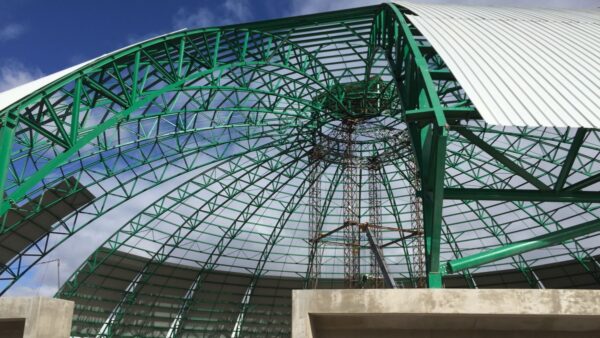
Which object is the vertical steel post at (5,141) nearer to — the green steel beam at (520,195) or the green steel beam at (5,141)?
the green steel beam at (5,141)

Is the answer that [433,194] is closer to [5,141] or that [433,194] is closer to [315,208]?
[5,141]

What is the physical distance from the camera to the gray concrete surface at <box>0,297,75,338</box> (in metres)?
14.2

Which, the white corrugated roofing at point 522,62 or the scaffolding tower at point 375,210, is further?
the scaffolding tower at point 375,210

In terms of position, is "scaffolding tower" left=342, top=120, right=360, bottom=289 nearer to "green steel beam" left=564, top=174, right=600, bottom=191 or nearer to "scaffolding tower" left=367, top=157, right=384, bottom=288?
"scaffolding tower" left=367, top=157, right=384, bottom=288

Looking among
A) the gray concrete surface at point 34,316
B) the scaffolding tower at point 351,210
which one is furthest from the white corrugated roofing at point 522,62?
the scaffolding tower at point 351,210

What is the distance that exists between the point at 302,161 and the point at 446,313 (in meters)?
32.2

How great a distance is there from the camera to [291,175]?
43938 mm

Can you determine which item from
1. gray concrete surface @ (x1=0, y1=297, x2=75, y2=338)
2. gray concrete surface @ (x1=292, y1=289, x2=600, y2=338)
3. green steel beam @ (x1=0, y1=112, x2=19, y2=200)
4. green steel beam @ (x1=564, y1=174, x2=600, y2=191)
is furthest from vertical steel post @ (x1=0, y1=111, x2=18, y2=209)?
green steel beam @ (x1=564, y1=174, x2=600, y2=191)

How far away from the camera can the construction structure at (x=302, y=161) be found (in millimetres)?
17812

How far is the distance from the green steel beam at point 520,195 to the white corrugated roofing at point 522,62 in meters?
3.28

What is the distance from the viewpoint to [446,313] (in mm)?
11422

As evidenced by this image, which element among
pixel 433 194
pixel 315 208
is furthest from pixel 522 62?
pixel 315 208

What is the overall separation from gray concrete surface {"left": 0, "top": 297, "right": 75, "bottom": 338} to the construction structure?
5.91m

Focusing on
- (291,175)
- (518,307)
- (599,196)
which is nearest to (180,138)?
(291,175)
